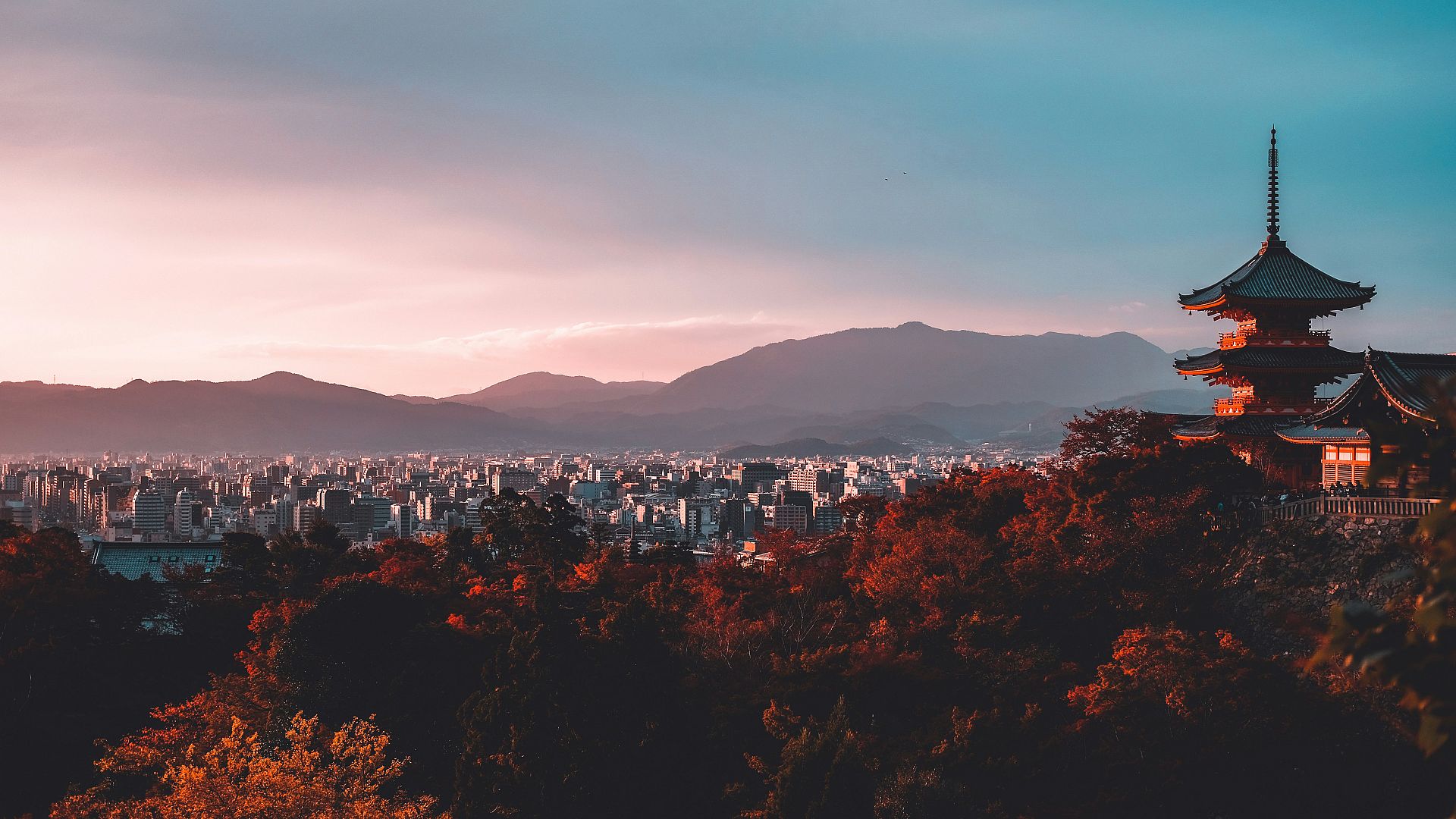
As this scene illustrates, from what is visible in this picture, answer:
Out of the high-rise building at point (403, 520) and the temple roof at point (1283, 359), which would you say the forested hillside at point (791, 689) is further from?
the high-rise building at point (403, 520)

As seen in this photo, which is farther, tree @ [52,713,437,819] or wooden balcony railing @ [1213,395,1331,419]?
wooden balcony railing @ [1213,395,1331,419]

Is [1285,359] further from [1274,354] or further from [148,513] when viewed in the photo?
→ [148,513]

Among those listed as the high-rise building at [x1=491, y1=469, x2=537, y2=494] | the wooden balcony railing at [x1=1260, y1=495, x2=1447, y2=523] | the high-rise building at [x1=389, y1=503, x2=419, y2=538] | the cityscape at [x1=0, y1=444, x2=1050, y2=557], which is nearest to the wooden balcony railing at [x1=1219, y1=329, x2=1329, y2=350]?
the wooden balcony railing at [x1=1260, y1=495, x2=1447, y2=523]

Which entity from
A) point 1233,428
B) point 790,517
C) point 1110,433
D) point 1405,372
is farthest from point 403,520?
point 1405,372

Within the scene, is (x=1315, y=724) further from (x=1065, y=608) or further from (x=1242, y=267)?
(x=1242, y=267)

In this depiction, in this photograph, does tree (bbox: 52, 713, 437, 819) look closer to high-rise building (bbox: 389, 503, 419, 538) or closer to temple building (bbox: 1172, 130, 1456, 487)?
temple building (bbox: 1172, 130, 1456, 487)

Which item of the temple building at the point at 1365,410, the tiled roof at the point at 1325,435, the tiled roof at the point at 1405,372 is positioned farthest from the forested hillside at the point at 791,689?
the tiled roof at the point at 1405,372

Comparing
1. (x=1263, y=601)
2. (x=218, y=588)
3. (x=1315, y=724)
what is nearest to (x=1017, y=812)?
(x=1315, y=724)
